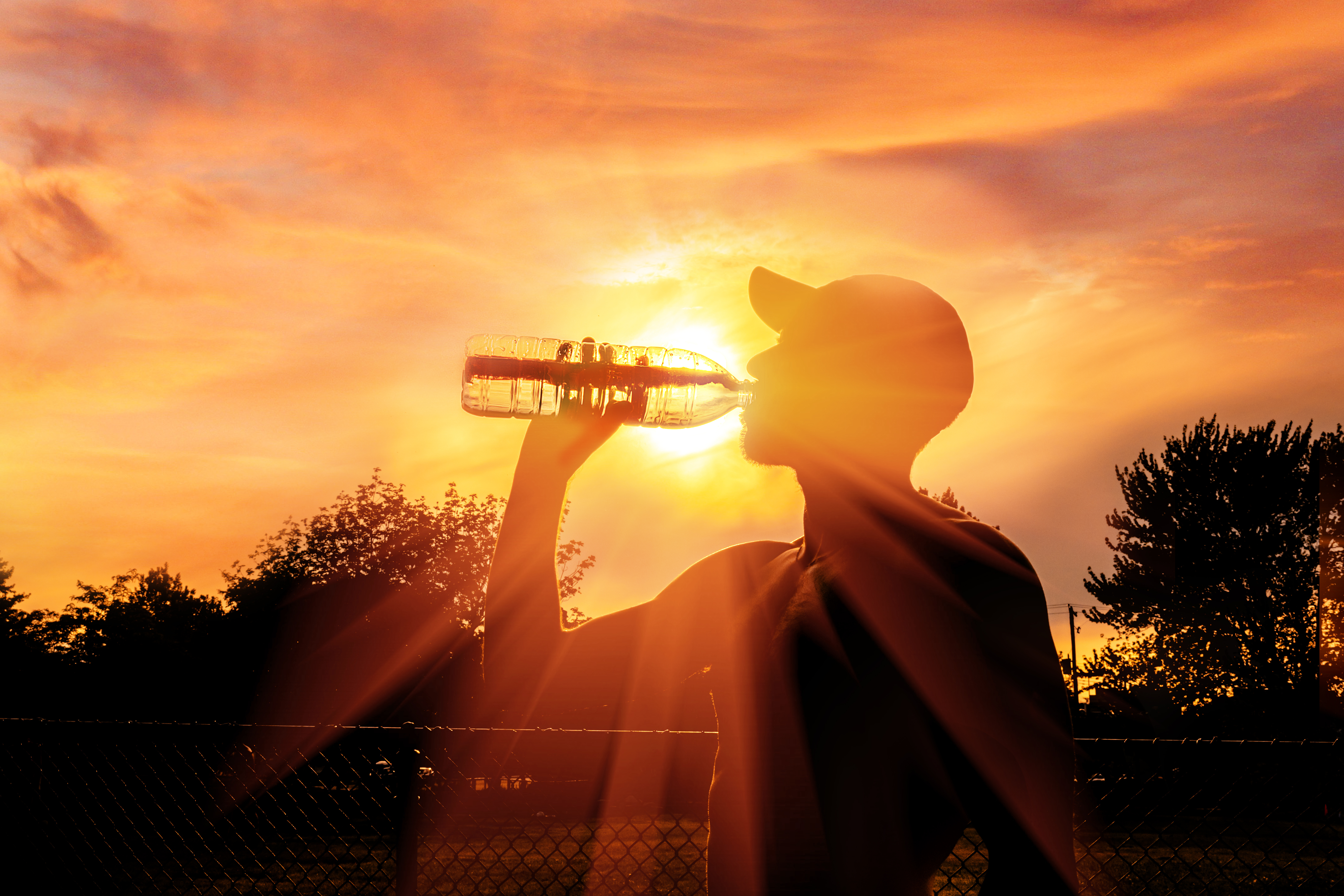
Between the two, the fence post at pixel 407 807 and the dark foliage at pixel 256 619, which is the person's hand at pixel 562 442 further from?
the dark foliage at pixel 256 619

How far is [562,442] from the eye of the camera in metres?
2.13

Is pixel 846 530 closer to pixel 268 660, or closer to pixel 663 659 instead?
pixel 663 659

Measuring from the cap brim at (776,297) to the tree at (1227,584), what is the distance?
37.0 meters

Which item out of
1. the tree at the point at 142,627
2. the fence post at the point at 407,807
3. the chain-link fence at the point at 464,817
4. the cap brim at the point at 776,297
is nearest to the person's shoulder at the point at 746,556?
the cap brim at the point at 776,297

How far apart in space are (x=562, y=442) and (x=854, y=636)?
0.84m

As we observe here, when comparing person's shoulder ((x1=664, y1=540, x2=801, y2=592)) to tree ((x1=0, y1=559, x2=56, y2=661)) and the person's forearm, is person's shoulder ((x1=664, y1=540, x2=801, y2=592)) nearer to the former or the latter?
the person's forearm

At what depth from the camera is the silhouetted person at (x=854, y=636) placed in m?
1.41

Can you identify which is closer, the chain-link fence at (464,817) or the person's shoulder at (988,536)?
the person's shoulder at (988,536)

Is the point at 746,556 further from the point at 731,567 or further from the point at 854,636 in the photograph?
the point at 854,636

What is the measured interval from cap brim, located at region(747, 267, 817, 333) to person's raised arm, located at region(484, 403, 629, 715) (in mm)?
401

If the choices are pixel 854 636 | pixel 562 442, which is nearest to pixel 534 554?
pixel 562 442

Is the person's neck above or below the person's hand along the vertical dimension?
below

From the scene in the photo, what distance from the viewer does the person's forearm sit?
2100mm

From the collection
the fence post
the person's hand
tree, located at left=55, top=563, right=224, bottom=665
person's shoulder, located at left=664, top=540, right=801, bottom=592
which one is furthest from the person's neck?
tree, located at left=55, top=563, right=224, bottom=665
